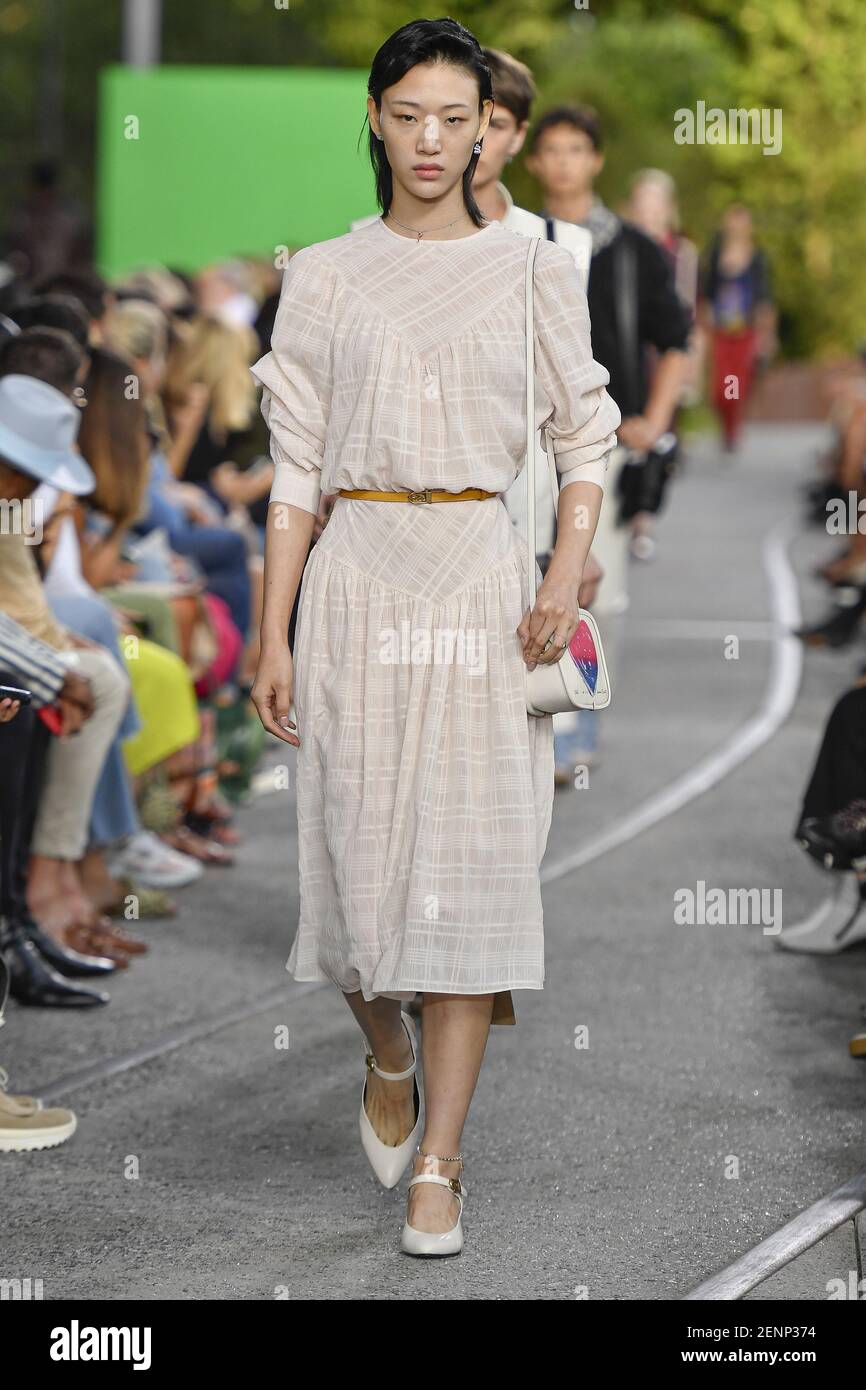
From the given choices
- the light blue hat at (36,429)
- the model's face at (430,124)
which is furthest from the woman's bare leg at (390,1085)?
the light blue hat at (36,429)

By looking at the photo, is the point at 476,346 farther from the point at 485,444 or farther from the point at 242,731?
the point at 242,731

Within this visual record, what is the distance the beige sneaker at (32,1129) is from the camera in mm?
4805

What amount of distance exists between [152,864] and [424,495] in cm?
331

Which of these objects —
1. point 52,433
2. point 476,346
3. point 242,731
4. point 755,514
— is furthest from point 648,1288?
point 755,514

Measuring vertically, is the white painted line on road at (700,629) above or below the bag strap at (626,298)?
below

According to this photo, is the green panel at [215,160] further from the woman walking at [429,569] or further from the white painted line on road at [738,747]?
the woman walking at [429,569]

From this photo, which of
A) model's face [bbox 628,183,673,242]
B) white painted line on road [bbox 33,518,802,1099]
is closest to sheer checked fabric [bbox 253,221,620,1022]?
white painted line on road [bbox 33,518,802,1099]

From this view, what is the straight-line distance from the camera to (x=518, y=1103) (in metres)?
5.16

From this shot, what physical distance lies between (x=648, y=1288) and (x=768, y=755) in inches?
215

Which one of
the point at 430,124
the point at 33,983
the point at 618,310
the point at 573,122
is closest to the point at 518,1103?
the point at 33,983

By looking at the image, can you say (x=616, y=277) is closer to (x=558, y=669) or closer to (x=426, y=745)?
(x=558, y=669)

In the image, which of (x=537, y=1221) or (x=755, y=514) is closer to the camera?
(x=537, y=1221)

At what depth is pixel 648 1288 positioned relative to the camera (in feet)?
13.4

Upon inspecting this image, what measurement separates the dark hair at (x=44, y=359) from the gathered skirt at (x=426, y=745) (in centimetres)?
217
